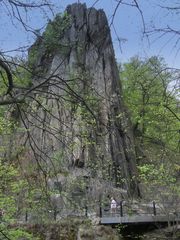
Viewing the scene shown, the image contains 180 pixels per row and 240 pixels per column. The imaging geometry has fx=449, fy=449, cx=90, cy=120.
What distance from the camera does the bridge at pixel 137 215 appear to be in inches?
656

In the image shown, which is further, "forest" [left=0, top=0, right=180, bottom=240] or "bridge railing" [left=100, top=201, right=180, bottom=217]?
"bridge railing" [left=100, top=201, right=180, bottom=217]

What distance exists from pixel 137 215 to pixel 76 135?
12.4m

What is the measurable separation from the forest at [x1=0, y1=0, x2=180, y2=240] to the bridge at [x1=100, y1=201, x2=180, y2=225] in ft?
0.38

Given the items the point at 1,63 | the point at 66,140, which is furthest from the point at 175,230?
the point at 1,63

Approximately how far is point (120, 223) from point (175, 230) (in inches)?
92.4

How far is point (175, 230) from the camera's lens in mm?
15328

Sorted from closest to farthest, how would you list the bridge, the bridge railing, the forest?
1. the forest
2. the bridge railing
3. the bridge

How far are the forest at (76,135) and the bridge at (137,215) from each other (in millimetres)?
117

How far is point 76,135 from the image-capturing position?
546 cm

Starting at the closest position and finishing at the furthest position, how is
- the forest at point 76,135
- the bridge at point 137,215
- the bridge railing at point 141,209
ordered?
the forest at point 76,135 < the bridge railing at point 141,209 < the bridge at point 137,215

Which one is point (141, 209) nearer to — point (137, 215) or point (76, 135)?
point (137, 215)

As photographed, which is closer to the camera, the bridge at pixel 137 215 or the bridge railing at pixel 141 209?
the bridge railing at pixel 141 209

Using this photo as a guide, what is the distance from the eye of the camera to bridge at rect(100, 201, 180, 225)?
16.7 meters

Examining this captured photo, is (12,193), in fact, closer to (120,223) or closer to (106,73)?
(120,223)
